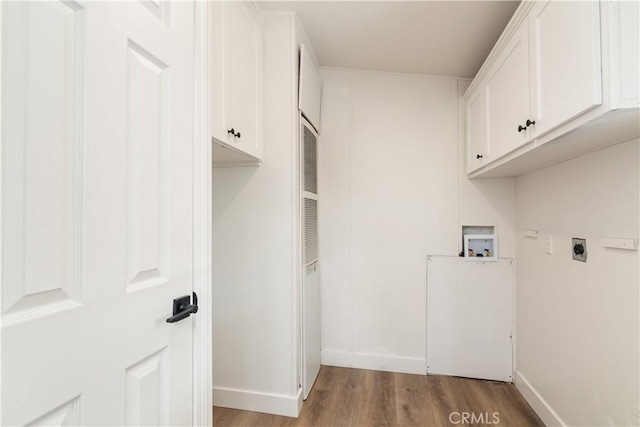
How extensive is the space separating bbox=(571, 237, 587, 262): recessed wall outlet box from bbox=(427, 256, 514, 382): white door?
748mm

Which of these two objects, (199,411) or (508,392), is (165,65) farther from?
(508,392)

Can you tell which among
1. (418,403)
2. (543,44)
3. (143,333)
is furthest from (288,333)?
(543,44)

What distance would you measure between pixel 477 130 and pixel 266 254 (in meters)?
1.75

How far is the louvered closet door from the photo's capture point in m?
2.06

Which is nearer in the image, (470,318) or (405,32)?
(405,32)

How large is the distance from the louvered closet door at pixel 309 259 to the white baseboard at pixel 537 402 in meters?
1.52

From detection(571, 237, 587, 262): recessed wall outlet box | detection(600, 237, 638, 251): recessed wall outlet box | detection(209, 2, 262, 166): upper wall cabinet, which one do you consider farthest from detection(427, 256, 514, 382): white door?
detection(209, 2, 262, 166): upper wall cabinet

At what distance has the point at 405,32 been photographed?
2010 mm

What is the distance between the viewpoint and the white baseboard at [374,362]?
2.45 meters

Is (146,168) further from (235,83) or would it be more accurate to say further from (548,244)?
(548,244)

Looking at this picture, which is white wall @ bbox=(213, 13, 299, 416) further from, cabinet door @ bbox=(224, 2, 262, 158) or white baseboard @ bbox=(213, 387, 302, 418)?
cabinet door @ bbox=(224, 2, 262, 158)

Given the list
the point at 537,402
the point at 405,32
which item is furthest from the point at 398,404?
the point at 405,32

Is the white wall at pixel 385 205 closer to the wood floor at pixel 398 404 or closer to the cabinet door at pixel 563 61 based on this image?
the wood floor at pixel 398 404

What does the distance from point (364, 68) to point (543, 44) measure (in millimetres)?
1487
